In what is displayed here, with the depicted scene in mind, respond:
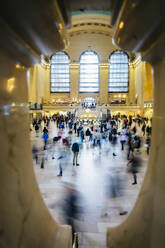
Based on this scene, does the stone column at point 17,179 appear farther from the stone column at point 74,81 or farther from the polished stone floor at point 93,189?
the stone column at point 74,81

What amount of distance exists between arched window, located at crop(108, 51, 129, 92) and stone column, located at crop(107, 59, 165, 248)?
40629 mm

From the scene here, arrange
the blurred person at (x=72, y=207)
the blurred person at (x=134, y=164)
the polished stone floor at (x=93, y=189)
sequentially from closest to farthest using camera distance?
the polished stone floor at (x=93, y=189), the blurred person at (x=72, y=207), the blurred person at (x=134, y=164)

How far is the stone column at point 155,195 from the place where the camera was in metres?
1.45

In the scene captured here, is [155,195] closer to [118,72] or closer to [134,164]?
[134,164]

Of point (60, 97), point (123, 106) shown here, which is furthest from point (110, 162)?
point (60, 97)

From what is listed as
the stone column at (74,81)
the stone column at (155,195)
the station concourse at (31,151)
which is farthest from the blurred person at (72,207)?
the stone column at (74,81)

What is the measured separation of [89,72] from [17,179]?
41140 millimetres

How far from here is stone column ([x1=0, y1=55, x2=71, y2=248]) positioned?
1.30 metres

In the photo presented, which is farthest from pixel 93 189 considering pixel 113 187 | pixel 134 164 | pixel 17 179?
pixel 17 179

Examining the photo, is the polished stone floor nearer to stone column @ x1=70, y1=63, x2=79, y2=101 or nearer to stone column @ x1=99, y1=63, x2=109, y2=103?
stone column @ x1=99, y1=63, x2=109, y2=103

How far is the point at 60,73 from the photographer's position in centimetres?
4088

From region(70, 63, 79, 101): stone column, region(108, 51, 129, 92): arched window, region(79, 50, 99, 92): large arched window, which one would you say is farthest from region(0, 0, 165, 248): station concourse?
region(108, 51, 129, 92): arched window

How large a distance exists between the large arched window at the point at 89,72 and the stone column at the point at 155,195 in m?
40.3

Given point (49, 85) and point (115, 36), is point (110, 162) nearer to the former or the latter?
point (115, 36)
